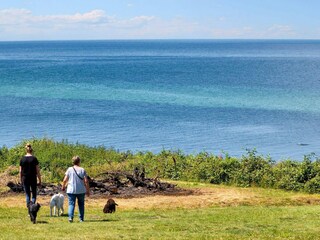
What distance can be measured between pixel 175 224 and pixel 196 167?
1236cm

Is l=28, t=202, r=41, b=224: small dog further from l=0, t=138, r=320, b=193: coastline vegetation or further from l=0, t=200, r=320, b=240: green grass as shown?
l=0, t=138, r=320, b=193: coastline vegetation

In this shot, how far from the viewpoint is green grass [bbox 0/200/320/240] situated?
13953 mm

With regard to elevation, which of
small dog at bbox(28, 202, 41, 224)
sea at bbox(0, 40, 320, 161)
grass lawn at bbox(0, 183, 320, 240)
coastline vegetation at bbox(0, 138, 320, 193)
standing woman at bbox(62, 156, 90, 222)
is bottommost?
sea at bbox(0, 40, 320, 161)

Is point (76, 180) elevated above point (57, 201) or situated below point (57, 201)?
above

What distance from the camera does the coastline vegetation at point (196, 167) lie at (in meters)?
25.7

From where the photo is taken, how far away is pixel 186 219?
55.0 ft

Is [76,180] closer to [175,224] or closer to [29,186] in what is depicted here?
[29,186]

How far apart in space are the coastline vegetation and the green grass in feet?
21.3

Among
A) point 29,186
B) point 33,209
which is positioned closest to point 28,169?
point 29,186

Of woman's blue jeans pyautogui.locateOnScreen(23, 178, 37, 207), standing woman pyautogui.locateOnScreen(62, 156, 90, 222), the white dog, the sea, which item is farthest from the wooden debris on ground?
standing woman pyautogui.locateOnScreen(62, 156, 90, 222)

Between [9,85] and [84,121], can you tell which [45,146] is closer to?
[84,121]

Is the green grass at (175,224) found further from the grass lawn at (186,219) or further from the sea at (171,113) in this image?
the sea at (171,113)

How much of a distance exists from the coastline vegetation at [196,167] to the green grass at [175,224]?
649 centimetres

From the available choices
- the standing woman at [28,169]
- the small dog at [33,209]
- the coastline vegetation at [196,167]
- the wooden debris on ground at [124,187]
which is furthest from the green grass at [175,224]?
the coastline vegetation at [196,167]
